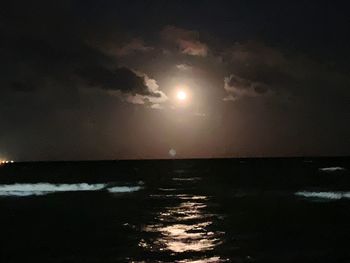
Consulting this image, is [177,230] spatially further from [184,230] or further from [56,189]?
[56,189]

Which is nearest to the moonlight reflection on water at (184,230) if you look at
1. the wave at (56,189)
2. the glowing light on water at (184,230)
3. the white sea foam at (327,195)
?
the glowing light on water at (184,230)

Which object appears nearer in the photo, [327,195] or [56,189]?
[327,195]

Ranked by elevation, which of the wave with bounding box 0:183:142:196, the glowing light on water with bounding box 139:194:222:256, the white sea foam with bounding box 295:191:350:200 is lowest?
the white sea foam with bounding box 295:191:350:200

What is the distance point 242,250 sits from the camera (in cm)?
2061

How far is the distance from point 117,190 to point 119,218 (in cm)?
2426

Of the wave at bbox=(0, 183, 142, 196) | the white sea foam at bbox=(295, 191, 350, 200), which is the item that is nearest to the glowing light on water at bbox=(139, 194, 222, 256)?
the white sea foam at bbox=(295, 191, 350, 200)

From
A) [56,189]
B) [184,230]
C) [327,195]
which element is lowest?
[327,195]

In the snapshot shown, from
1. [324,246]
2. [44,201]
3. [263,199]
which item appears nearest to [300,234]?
[324,246]

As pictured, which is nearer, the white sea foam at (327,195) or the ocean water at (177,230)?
the ocean water at (177,230)

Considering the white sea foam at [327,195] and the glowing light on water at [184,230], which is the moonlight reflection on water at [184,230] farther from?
the white sea foam at [327,195]

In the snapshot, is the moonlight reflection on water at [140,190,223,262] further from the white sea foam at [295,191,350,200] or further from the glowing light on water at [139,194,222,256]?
the white sea foam at [295,191,350,200]

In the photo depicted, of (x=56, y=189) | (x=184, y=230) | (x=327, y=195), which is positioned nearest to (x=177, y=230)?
(x=184, y=230)

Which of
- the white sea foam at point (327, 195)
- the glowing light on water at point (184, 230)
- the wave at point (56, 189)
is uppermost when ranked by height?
the wave at point (56, 189)

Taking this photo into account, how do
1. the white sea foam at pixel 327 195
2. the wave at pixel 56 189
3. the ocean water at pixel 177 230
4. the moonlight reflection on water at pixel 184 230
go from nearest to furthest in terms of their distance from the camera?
the ocean water at pixel 177 230
the moonlight reflection on water at pixel 184 230
the white sea foam at pixel 327 195
the wave at pixel 56 189
